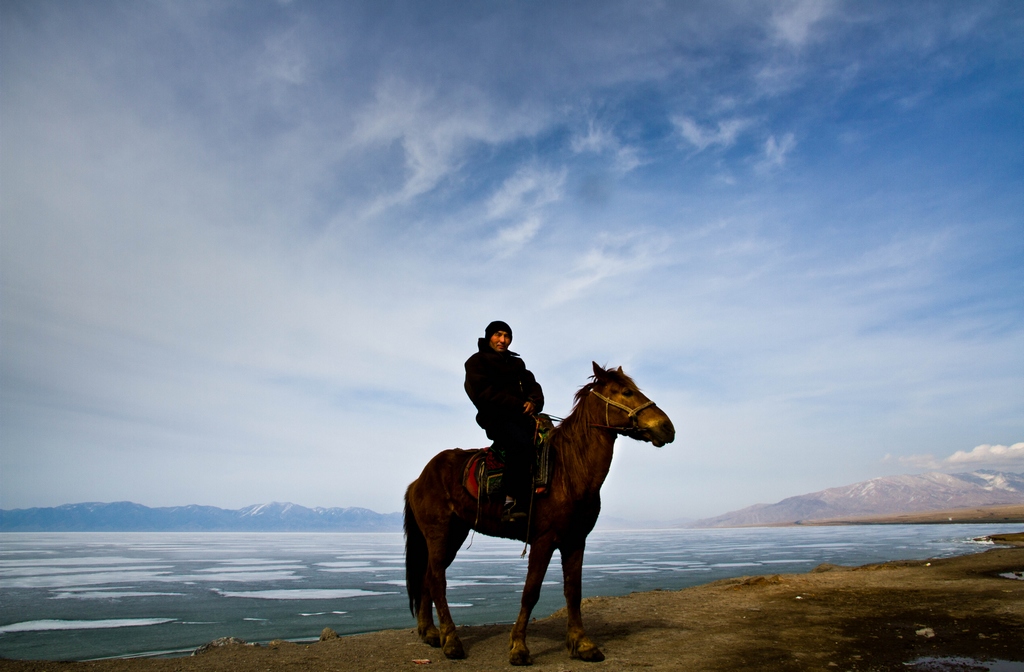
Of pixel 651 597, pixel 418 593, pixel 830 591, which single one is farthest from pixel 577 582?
pixel 830 591

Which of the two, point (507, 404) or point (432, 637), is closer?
point (507, 404)

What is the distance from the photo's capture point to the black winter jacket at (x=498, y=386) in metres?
5.47

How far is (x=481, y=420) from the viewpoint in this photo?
562 cm

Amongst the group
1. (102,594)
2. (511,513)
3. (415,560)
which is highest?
(511,513)

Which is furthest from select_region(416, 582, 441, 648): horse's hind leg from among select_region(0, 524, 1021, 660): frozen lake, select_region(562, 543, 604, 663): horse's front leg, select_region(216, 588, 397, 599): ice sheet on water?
select_region(216, 588, 397, 599): ice sheet on water

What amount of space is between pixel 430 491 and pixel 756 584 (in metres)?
7.74

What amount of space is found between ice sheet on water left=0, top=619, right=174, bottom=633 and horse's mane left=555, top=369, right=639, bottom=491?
977 cm

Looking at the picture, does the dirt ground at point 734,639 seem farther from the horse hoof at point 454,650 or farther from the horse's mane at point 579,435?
the horse's mane at point 579,435

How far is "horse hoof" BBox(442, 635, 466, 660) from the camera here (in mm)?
5379

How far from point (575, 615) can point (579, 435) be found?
1.74m

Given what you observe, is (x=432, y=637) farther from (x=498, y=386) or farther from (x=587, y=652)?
(x=498, y=386)

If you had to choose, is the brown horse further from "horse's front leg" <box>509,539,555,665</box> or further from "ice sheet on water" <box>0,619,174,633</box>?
"ice sheet on water" <box>0,619,174,633</box>

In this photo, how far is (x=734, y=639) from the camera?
18.9 ft

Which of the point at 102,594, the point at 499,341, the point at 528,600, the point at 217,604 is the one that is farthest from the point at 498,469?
the point at 102,594
